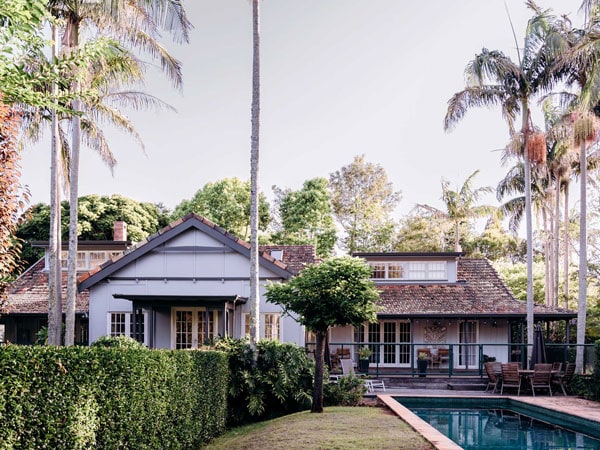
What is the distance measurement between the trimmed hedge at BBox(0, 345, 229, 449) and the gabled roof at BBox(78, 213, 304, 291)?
34.4 ft

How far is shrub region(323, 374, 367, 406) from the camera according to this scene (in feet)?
56.4

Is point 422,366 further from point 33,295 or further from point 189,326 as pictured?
point 33,295

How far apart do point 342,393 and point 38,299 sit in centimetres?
1521

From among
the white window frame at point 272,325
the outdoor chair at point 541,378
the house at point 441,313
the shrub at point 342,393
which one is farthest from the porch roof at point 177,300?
the outdoor chair at point 541,378

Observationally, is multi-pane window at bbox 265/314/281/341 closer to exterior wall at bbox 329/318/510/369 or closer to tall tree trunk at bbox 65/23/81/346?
exterior wall at bbox 329/318/510/369

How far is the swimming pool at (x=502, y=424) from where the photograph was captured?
14234 millimetres

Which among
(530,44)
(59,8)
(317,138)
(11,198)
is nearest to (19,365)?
(11,198)

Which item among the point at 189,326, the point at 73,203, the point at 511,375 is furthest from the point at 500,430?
the point at 73,203

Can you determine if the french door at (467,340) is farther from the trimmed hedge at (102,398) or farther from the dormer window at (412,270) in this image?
the trimmed hedge at (102,398)

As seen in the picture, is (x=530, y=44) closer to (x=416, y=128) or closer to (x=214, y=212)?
(x=416, y=128)

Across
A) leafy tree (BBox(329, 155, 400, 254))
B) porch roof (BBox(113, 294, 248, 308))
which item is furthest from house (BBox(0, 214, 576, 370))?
leafy tree (BBox(329, 155, 400, 254))

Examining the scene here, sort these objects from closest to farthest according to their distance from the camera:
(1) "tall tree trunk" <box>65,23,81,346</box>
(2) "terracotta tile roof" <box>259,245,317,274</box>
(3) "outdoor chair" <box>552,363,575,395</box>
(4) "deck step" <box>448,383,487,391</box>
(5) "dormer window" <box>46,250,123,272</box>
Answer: (1) "tall tree trunk" <box>65,23,81,346</box> < (3) "outdoor chair" <box>552,363,575,395</box> < (4) "deck step" <box>448,383,487,391</box> < (2) "terracotta tile roof" <box>259,245,317,274</box> < (5) "dormer window" <box>46,250,123,272</box>

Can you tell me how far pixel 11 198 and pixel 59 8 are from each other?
12843 mm

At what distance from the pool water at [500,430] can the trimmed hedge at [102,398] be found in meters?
5.95
